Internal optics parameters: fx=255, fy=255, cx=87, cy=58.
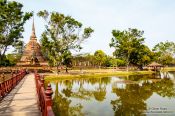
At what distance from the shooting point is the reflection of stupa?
69.8m

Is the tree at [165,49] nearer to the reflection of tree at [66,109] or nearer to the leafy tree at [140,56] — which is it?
the leafy tree at [140,56]

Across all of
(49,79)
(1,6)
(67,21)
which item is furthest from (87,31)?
(1,6)

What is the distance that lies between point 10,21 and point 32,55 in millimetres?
25530

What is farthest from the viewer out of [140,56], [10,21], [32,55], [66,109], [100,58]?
[100,58]

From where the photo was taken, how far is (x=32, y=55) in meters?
71.6

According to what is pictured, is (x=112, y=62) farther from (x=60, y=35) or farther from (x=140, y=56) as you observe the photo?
(x=60, y=35)

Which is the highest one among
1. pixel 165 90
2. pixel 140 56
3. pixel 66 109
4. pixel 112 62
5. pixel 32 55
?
pixel 32 55

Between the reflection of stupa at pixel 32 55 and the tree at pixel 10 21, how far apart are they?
70.3 feet

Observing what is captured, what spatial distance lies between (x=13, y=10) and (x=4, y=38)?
17.7 feet

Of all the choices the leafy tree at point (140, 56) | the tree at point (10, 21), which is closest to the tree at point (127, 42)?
the leafy tree at point (140, 56)

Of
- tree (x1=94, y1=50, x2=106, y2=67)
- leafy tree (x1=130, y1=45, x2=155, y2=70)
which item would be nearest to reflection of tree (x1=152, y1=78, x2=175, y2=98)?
leafy tree (x1=130, y1=45, x2=155, y2=70)

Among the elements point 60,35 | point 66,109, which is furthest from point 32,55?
point 66,109

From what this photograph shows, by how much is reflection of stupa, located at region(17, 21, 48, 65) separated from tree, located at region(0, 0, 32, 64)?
844 inches

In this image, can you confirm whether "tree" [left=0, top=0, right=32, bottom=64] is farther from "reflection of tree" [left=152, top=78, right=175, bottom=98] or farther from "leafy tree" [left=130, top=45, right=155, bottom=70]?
"leafy tree" [left=130, top=45, right=155, bottom=70]
